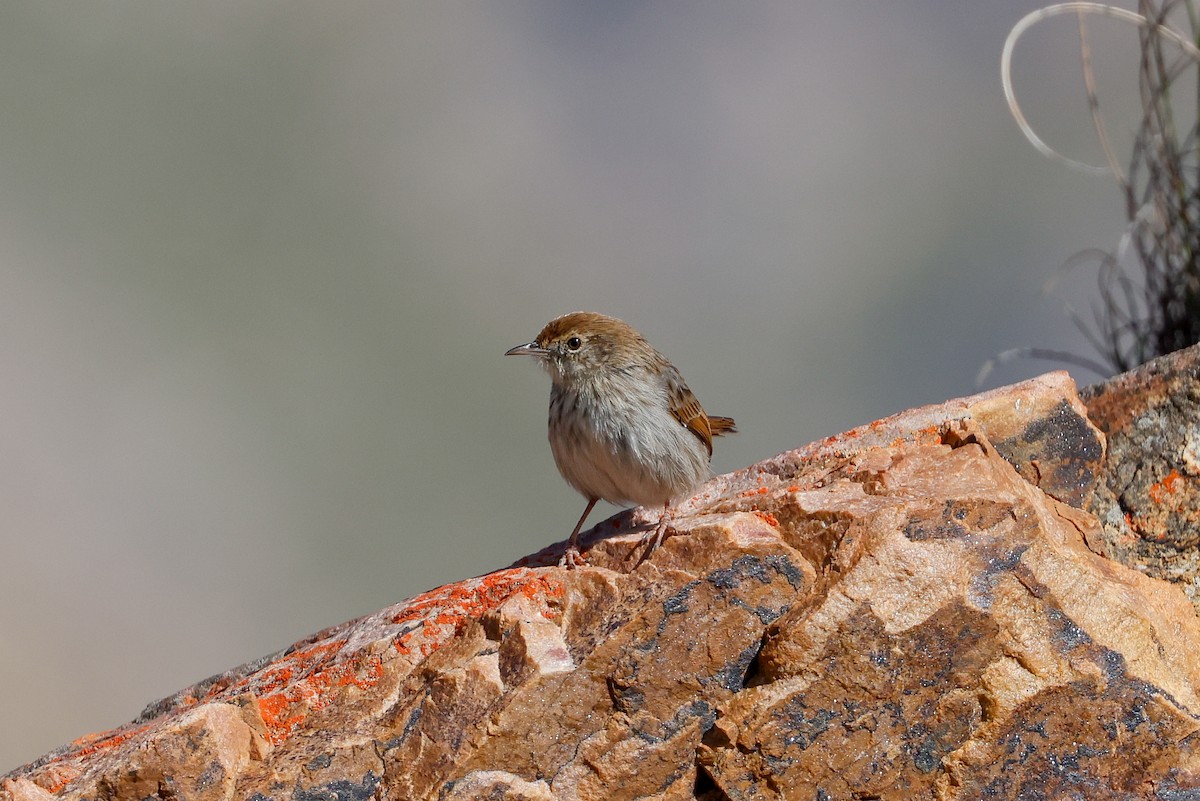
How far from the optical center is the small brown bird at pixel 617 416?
493 cm

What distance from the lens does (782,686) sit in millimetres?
3197

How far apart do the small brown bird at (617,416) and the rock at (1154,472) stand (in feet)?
5.41

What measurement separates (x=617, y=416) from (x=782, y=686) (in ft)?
6.87

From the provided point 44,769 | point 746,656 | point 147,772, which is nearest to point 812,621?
point 746,656

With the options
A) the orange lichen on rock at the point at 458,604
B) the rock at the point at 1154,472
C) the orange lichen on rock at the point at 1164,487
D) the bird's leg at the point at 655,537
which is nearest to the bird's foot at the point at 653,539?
the bird's leg at the point at 655,537

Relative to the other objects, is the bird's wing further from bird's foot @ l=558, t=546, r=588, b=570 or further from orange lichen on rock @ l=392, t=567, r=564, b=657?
orange lichen on rock @ l=392, t=567, r=564, b=657

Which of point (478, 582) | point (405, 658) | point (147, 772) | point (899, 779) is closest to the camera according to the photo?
point (899, 779)

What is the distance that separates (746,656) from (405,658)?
109 cm

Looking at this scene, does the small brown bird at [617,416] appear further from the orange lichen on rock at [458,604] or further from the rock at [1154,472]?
the rock at [1154,472]

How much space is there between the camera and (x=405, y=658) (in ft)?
12.2

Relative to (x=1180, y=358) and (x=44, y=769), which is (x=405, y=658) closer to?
(x=44, y=769)

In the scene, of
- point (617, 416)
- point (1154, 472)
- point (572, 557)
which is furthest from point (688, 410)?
point (1154, 472)

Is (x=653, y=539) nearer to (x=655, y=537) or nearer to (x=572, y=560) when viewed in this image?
(x=655, y=537)

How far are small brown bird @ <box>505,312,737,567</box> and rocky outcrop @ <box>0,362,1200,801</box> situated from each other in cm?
117
